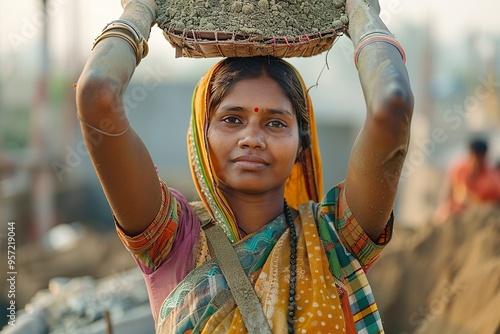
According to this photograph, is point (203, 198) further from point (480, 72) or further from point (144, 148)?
point (480, 72)

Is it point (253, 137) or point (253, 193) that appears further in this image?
point (253, 193)

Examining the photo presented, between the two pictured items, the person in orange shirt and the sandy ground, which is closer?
the sandy ground

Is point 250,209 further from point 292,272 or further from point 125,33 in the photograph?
point 125,33

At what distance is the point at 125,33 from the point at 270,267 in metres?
0.83

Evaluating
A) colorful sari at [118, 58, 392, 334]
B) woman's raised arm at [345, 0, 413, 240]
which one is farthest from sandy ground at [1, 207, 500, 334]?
woman's raised arm at [345, 0, 413, 240]

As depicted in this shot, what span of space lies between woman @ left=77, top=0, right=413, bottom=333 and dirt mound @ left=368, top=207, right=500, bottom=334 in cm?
271

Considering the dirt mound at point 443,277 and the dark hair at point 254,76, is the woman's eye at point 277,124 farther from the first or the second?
the dirt mound at point 443,277

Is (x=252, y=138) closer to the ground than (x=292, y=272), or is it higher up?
higher up

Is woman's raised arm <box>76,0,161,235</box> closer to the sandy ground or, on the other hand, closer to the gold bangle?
the gold bangle

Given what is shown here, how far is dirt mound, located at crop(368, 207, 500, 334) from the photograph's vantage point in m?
5.95

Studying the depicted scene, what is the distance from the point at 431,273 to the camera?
303 inches

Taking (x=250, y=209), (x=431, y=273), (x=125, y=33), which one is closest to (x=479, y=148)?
(x=431, y=273)

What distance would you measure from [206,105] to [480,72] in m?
13.5

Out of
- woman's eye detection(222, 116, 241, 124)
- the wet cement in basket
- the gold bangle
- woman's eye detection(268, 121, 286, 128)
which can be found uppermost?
the wet cement in basket
